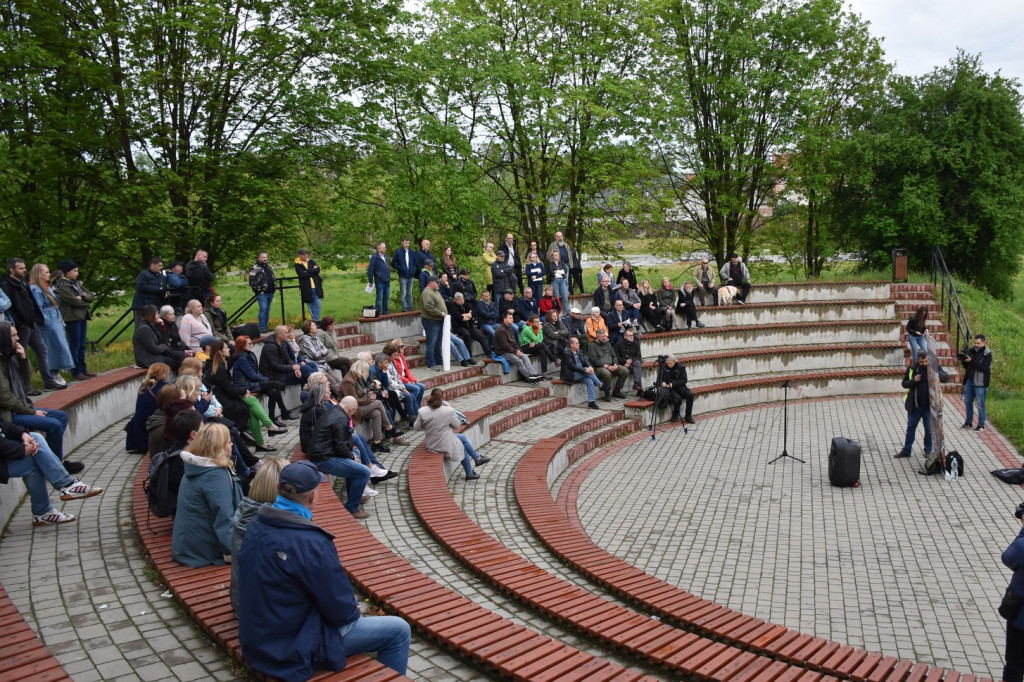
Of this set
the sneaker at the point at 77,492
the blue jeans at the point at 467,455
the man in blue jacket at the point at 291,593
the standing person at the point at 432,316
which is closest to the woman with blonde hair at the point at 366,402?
the blue jeans at the point at 467,455

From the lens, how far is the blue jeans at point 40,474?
23.7 feet

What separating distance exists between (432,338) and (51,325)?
286 inches

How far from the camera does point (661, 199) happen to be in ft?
83.3

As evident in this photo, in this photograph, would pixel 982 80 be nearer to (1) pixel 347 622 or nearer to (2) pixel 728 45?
(2) pixel 728 45

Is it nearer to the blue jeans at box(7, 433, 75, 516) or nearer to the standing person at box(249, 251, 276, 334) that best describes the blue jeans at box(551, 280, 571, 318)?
the standing person at box(249, 251, 276, 334)

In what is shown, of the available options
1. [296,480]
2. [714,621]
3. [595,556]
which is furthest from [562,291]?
[296,480]

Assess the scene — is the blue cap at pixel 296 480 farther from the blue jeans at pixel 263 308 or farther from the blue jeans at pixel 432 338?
the blue jeans at pixel 263 308

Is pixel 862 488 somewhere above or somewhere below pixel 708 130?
below

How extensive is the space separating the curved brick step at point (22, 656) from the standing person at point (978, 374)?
1596 centimetres

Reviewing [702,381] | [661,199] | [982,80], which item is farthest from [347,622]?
[982,80]

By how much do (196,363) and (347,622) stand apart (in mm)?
5921

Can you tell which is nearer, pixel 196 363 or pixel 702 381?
pixel 196 363

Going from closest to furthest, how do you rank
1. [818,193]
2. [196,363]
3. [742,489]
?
[196,363]
[742,489]
[818,193]

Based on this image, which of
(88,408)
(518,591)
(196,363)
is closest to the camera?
(518,591)
